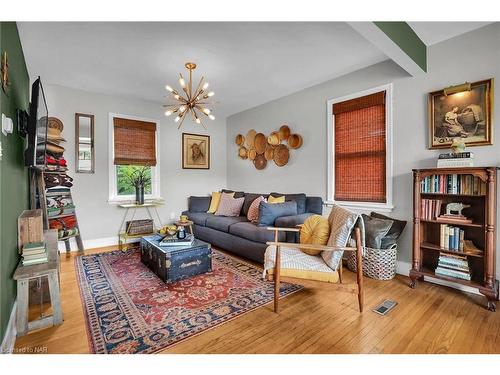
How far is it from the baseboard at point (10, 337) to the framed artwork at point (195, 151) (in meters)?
3.65

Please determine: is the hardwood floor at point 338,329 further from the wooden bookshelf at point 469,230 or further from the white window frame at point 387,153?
the white window frame at point 387,153

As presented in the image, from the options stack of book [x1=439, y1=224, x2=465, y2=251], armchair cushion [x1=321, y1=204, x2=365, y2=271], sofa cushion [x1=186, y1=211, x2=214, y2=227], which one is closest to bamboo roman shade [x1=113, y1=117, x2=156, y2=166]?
sofa cushion [x1=186, y1=211, x2=214, y2=227]

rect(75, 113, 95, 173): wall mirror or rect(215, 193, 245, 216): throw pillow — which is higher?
rect(75, 113, 95, 173): wall mirror

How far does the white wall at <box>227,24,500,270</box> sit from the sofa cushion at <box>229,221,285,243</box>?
1.15 meters

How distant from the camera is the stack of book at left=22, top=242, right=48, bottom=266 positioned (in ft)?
6.42

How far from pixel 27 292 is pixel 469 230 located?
12.8 ft

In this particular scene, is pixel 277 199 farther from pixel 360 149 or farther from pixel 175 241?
pixel 175 241

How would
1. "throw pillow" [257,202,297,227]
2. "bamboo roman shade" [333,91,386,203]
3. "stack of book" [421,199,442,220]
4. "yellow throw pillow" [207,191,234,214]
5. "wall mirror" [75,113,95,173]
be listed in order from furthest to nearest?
"yellow throw pillow" [207,191,234,214] → "wall mirror" [75,113,95,173] → "throw pillow" [257,202,297,227] → "bamboo roman shade" [333,91,386,203] → "stack of book" [421,199,442,220]

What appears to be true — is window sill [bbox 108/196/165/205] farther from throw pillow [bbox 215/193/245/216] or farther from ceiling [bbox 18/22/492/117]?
ceiling [bbox 18/22/492/117]

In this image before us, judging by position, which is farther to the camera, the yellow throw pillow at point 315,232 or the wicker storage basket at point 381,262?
the wicker storage basket at point 381,262

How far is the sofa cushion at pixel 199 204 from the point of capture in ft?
16.2

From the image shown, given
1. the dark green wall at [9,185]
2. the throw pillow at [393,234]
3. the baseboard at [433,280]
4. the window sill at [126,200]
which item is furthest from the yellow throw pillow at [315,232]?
the window sill at [126,200]

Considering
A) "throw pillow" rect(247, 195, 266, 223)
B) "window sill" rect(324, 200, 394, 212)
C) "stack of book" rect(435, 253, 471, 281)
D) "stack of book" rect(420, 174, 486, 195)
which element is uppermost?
"stack of book" rect(420, 174, 486, 195)
